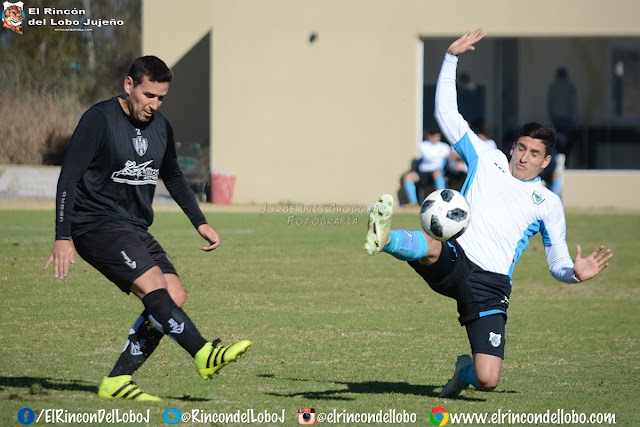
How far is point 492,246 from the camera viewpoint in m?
6.91

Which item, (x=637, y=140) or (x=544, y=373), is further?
(x=637, y=140)

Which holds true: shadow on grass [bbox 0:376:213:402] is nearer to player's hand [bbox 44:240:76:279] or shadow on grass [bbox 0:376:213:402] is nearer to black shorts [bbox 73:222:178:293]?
black shorts [bbox 73:222:178:293]

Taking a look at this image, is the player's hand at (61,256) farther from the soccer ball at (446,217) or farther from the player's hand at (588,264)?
the player's hand at (588,264)

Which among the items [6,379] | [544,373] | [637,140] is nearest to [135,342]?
[6,379]

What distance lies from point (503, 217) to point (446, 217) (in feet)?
2.30

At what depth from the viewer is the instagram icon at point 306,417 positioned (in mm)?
6016

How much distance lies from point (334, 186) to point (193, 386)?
16.5m

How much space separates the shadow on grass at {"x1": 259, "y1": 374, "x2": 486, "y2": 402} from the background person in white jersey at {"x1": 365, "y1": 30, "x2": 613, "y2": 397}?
207 millimetres

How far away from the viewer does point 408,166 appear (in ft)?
77.0

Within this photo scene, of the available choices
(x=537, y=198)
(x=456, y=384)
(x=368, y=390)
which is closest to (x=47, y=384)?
(x=368, y=390)

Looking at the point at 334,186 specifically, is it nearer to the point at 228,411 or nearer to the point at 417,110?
the point at 417,110

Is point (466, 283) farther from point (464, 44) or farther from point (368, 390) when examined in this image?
point (464, 44)

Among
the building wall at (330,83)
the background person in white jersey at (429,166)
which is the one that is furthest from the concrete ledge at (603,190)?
the building wall at (330,83)

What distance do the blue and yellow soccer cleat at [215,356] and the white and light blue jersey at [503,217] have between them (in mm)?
1777
